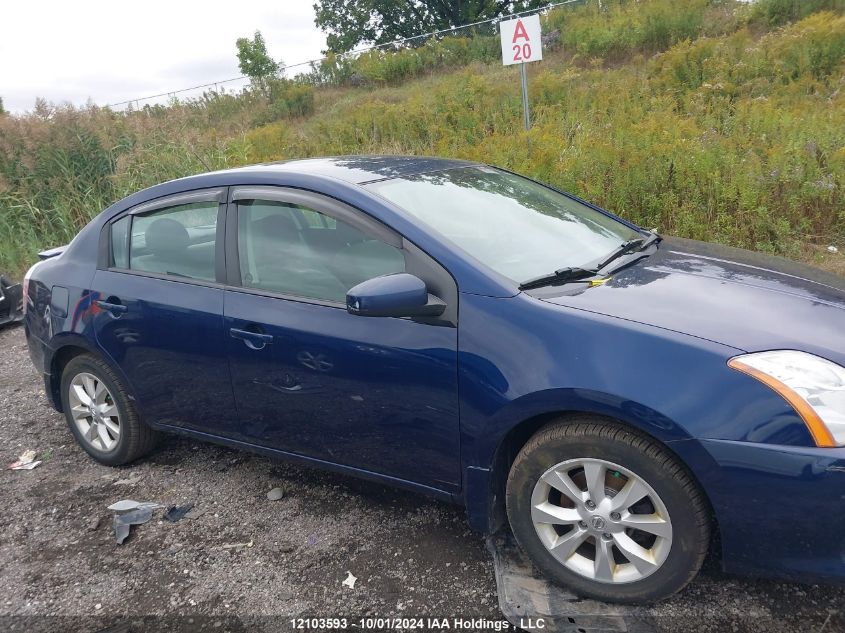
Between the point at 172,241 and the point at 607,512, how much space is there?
2.55 metres

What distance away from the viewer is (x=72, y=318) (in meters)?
3.73

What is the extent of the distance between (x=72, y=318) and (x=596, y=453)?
2983 millimetres

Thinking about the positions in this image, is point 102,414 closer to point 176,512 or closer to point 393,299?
point 176,512

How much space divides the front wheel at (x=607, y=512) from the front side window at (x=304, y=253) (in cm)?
96

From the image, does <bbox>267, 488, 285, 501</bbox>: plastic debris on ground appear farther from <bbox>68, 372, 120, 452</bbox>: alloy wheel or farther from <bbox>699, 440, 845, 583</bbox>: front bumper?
<bbox>699, 440, 845, 583</bbox>: front bumper

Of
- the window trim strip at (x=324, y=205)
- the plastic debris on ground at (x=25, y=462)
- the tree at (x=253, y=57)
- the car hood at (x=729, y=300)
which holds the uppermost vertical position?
the tree at (x=253, y=57)

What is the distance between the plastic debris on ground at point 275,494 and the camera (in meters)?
3.41

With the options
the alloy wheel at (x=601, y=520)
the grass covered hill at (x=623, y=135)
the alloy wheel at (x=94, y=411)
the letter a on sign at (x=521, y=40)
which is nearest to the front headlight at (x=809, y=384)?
the alloy wheel at (x=601, y=520)

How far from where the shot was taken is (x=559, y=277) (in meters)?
2.66

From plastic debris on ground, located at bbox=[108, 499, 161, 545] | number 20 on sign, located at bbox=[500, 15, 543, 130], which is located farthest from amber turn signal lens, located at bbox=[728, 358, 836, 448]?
number 20 on sign, located at bbox=[500, 15, 543, 130]

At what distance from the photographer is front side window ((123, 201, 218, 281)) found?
10.8 feet

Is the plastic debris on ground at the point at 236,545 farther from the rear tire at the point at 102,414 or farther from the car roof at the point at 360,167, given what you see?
the car roof at the point at 360,167

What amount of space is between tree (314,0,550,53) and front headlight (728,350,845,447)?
4086cm

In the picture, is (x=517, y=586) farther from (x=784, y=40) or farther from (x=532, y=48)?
(x=784, y=40)
